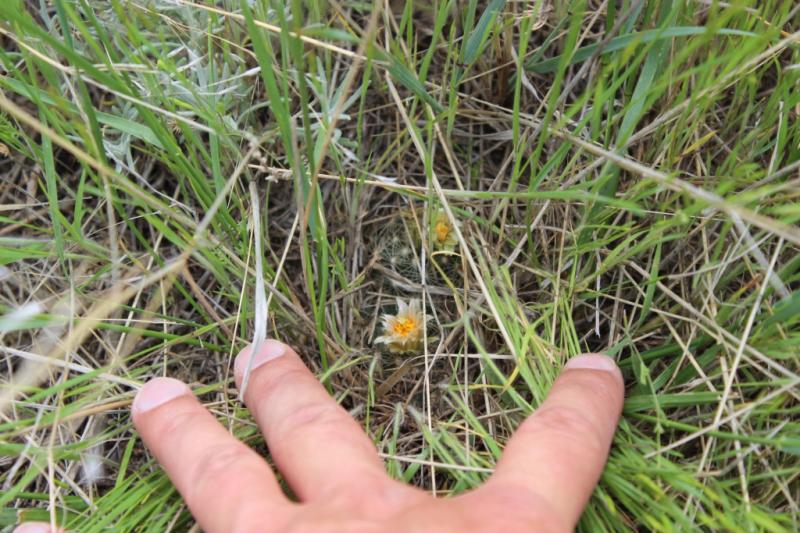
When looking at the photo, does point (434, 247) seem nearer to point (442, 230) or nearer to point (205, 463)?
point (442, 230)

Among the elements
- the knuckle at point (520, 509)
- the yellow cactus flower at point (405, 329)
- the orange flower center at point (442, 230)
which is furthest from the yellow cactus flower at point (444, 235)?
the knuckle at point (520, 509)

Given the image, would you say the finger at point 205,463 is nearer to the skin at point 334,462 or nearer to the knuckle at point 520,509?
the skin at point 334,462

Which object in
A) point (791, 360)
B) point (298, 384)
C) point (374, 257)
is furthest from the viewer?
point (374, 257)

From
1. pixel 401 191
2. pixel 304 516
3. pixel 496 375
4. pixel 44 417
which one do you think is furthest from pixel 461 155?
pixel 44 417

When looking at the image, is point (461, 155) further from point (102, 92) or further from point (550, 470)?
point (102, 92)

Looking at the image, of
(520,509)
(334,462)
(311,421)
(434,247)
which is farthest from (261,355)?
(520,509)
